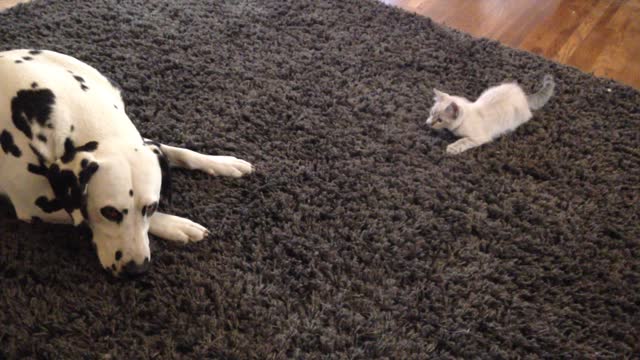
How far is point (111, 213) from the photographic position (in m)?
1.31

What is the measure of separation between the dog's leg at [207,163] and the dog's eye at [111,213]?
17.2 inches

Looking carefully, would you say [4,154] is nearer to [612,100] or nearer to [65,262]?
[65,262]

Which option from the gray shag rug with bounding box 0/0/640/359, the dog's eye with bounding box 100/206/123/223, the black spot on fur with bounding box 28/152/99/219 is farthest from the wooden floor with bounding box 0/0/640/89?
the dog's eye with bounding box 100/206/123/223

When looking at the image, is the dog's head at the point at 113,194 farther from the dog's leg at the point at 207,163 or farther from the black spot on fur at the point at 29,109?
the dog's leg at the point at 207,163

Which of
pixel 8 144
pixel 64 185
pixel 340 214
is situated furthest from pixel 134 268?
pixel 340 214

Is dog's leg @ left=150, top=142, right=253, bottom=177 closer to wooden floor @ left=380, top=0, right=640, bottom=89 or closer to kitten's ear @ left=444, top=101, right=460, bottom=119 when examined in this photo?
kitten's ear @ left=444, top=101, right=460, bottom=119

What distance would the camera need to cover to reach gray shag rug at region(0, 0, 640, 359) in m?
1.39

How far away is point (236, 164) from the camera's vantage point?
181 centimetres

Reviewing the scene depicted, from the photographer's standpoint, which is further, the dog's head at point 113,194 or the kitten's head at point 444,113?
the kitten's head at point 444,113

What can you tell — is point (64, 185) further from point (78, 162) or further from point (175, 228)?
point (175, 228)

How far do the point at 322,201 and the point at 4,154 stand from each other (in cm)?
95

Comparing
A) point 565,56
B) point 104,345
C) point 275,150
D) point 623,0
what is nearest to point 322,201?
point 275,150

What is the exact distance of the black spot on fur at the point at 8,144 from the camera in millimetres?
1405

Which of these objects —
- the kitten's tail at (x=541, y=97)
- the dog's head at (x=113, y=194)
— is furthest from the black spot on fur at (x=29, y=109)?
the kitten's tail at (x=541, y=97)
